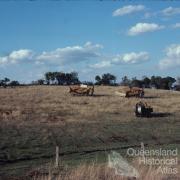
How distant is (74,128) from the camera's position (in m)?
47.4

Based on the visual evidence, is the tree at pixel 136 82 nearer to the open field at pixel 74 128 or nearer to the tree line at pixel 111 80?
the tree line at pixel 111 80

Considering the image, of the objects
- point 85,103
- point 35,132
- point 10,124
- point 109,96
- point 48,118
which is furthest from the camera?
point 109,96

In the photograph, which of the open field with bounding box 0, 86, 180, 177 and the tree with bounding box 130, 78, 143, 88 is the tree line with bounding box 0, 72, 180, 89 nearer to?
the tree with bounding box 130, 78, 143, 88

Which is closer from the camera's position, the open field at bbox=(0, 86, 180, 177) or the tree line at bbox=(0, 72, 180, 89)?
the open field at bbox=(0, 86, 180, 177)

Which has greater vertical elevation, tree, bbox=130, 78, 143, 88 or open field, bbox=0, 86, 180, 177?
tree, bbox=130, 78, 143, 88

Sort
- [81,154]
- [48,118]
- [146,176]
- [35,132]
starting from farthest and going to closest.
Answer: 1. [48,118]
2. [35,132]
3. [81,154]
4. [146,176]

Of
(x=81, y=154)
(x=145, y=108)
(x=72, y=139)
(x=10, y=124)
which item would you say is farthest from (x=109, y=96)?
(x=81, y=154)

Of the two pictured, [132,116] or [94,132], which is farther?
[132,116]

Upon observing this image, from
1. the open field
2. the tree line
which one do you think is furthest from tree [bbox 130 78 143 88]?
the open field

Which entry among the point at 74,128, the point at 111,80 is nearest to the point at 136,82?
the point at 111,80

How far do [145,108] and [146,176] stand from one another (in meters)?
43.8

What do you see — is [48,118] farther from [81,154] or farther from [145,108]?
[81,154]

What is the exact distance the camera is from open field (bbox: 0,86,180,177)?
3359cm

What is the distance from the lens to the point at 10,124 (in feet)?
159
